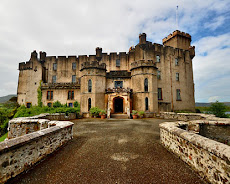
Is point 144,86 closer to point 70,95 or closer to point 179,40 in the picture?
point 70,95

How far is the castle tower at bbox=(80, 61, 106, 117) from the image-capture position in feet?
62.3

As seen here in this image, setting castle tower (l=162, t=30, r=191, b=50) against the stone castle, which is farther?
castle tower (l=162, t=30, r=191, b=50)

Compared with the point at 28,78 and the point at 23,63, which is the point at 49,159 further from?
the point at 23,63

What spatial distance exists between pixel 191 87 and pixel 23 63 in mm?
41072

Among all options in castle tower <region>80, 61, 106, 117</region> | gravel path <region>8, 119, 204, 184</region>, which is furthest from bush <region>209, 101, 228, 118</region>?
castle tower <region>80, 61, 106, 117</region>

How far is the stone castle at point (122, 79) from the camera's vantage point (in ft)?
62.9

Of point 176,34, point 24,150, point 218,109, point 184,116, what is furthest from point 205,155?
point 176,34

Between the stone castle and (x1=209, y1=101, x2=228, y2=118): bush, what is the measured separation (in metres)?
7.57

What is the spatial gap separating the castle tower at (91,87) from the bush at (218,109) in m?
16.5

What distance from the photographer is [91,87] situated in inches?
760

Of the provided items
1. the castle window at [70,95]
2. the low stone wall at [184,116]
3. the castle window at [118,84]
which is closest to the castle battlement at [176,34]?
the castle window at [118,84]

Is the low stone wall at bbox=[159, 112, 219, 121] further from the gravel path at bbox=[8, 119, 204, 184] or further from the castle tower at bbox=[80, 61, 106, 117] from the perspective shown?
the castle tower at bbox=[80, 61, 106, 117]

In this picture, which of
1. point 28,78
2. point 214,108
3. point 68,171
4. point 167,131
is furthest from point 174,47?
point 28,78

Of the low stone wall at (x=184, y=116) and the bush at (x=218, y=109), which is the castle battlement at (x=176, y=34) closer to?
the bush at (x=218, y=109)
